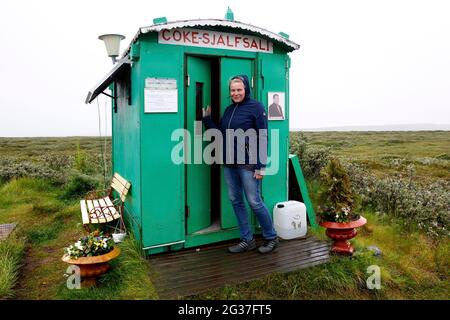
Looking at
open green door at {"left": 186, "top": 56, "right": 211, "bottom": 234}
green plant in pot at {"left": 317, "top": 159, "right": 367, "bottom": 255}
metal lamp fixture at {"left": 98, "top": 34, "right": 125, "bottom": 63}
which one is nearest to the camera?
green plant in pot at {"left": 317, "top": 159, "right": 367, "bottom": 255}

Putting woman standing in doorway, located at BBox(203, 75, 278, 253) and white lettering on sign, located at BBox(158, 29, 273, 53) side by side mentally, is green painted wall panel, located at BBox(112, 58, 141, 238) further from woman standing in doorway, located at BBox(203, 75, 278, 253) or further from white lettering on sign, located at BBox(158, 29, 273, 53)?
woman standing in doorway, located at BBox(203, 75, 278, 253)

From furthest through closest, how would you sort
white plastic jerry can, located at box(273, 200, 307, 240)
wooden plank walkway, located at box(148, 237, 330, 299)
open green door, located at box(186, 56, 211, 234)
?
1. white plastic jerry can, located at box(273, 200, 307, 240)
2. open green door, located at box(186, 56, 211, 234)
3. wooden plank walkway, located at box(148, 237, 330, 299)

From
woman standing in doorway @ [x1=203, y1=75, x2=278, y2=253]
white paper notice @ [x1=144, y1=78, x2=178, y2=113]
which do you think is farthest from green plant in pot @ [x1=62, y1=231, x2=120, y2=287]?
white paper notice @ [x1=144, y1=78, x2=178, y2=113]

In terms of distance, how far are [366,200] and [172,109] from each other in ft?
17.6

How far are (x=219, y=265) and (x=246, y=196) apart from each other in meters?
0.97

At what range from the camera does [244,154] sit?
4820mm

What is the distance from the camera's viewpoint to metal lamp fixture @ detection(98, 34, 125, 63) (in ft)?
23.3

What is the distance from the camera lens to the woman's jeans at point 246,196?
16.0 ft

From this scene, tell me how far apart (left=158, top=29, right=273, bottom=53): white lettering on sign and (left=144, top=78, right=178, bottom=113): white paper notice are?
0.55m

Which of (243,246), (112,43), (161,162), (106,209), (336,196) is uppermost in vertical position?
(112,43)

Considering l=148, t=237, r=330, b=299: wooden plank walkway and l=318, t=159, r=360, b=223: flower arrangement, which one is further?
l=318, t=159, r=360, b=223: flower arrangement

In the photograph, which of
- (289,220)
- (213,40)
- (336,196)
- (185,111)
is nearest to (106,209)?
(185,111)

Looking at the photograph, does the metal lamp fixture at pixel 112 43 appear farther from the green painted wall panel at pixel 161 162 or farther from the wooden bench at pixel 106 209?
the green painted wall panel at pixel 161 162

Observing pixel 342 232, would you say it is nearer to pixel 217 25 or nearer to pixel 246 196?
pixel 246 196
